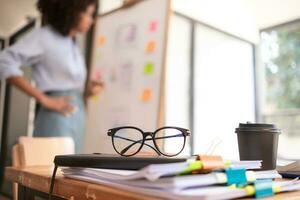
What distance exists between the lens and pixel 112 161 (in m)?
0.43

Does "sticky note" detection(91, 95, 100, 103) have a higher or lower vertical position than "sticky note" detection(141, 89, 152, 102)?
higher

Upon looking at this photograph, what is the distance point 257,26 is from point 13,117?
3.01 meters

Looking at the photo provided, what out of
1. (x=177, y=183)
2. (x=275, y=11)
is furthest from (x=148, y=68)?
(x=177, y=183)

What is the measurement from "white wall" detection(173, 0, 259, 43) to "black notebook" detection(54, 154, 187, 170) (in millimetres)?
910

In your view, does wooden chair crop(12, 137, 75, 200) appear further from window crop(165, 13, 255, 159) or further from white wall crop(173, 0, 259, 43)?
white wall crop(173, 0, 259, 43)

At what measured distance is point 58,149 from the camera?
1.09 metres

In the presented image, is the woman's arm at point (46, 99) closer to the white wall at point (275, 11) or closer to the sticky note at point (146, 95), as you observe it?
the sticky note at point (146, 95)

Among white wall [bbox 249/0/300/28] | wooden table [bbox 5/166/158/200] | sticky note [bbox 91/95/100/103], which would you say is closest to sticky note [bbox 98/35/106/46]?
sticky note [bbox 91/95/100/103]

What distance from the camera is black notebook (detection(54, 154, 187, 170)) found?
408 mm

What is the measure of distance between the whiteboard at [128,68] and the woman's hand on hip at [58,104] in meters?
0.24

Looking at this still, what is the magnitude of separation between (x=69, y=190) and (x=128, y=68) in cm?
132

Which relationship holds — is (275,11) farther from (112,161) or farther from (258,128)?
(112,161)

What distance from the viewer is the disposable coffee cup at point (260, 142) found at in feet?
1.84

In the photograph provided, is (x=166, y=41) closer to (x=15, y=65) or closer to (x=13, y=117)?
(x=15, y=65)
